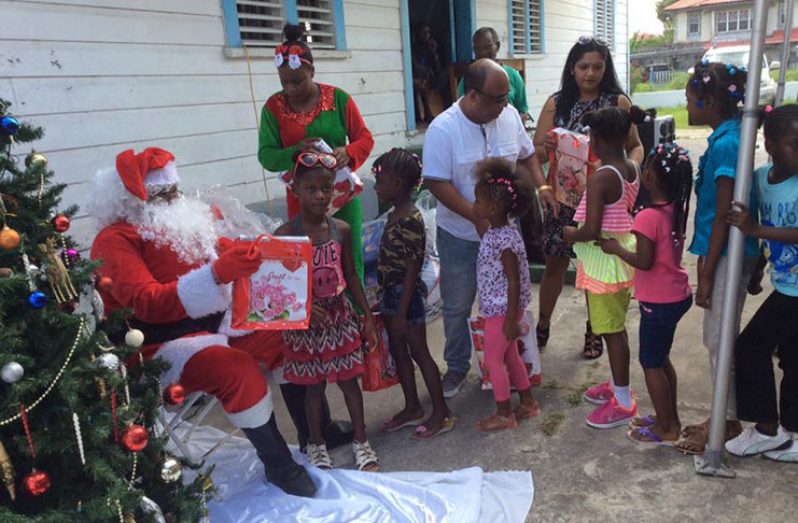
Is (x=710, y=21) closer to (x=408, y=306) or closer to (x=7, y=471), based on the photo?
(x=408, y=306)

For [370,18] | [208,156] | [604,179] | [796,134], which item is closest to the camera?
[796,134]

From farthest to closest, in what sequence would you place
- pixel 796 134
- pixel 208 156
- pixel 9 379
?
pixel 208 156 → pixel 796 134 → pixel 9 379

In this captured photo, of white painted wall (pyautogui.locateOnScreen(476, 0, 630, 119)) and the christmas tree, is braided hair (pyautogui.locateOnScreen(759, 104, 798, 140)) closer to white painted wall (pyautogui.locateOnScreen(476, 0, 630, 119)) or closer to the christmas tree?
the christmas tree

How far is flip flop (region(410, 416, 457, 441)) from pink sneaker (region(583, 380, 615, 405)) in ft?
2.50

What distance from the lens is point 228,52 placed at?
4.60 metres

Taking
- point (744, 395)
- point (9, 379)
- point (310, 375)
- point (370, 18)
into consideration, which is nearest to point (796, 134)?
point (744, 395)

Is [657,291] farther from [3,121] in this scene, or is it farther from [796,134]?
[3,121]

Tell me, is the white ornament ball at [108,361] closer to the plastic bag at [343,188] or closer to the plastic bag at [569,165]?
the plastic bag at [343,188]

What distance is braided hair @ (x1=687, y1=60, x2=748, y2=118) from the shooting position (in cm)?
256

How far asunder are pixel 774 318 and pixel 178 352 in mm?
2443

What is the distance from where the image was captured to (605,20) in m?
12.7

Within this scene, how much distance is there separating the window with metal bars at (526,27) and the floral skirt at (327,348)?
7026mm

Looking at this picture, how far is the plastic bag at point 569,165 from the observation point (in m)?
3.46

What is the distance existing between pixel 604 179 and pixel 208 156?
2918 mm
